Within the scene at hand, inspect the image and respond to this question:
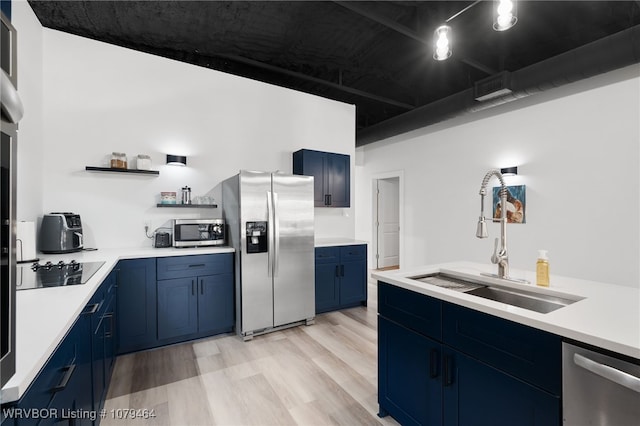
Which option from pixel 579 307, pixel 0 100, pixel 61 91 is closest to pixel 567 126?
pixel 579 307

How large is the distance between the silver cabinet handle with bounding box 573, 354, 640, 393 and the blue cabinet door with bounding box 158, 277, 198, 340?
2976 millimetres

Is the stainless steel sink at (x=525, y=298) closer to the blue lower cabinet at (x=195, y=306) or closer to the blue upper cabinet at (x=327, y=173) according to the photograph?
the blue lower cabinet at (x=195, y=306)

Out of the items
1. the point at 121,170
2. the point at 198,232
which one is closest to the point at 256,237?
the point at 198,232

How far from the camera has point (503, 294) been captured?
166cm

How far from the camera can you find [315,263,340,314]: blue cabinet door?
3.76m

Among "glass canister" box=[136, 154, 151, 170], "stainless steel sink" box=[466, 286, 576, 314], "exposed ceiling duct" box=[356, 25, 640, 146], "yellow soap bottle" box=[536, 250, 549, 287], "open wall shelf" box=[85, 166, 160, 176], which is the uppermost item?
"exposed ceiling duct" box=[356, 25, 640, 146]

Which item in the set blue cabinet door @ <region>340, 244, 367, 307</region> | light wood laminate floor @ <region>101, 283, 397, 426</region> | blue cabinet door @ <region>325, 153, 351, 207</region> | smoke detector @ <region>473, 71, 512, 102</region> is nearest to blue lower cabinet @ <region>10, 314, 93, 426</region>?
light wood laminate floor @ <region>101, 283, 397, 426</region>

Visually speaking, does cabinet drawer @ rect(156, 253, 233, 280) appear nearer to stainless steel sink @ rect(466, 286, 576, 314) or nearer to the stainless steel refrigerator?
the stainless steel refrigerator

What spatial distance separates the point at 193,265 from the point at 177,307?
0.43 m

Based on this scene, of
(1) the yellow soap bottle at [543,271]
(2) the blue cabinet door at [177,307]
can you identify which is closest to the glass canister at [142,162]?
(2) the blue cabinet door at [177,307]

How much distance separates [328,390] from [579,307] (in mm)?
1729

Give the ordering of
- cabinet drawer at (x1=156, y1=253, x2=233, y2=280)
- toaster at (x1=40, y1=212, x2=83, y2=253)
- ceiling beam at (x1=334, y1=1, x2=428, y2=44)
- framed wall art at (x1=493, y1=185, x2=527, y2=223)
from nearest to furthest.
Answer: toaster at (x1=40, y1=212, x2=83, y2=253), ceiling beam at (x1=334, y1=1, x2=428, y2=44), cabinet drawer at (x1=156, y1=253, x2=233, y2=280), framed wall art at (x1=493, y1=185, x2=527, y2=223)

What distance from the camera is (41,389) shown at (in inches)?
34.2

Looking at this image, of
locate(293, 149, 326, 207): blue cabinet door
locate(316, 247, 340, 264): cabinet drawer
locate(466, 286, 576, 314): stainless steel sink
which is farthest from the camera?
locate(293, 149, 326, 207): blue cabinet door
